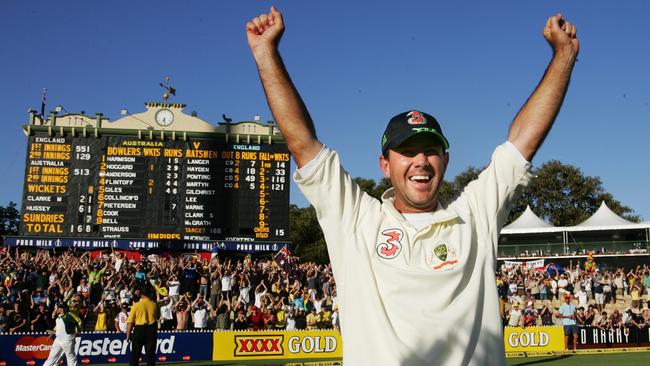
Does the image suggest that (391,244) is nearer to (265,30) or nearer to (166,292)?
(265,30)

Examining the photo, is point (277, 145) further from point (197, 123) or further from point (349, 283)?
point (349, 283)

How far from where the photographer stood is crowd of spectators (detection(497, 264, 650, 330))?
880 inches

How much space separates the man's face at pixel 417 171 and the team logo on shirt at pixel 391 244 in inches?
7.0

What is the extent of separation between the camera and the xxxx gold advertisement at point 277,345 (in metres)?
18.0

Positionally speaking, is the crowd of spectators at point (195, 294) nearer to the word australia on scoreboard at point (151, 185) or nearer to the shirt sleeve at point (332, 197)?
the word australia on scoreboard at point (151, 185)

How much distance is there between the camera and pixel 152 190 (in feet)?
80.6

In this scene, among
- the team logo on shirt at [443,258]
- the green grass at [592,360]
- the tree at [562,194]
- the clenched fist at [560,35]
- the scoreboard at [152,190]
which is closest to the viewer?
the team logo on shirt at [443,258]

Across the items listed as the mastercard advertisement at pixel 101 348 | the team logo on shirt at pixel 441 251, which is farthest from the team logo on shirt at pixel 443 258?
the mastercard advertisement at pixel 101 348

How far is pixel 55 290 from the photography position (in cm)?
2091

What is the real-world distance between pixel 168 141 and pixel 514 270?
1920 cm

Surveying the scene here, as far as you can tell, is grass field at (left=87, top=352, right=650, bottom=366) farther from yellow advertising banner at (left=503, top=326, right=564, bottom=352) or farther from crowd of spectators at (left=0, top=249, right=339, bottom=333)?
crowd of spectators at (left=0, top=249, right=339, bottom=333)

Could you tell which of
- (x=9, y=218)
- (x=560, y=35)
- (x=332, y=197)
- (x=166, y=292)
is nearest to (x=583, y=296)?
(x=166, y=292)

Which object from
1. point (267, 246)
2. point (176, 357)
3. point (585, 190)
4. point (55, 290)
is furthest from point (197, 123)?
point (585, 190)

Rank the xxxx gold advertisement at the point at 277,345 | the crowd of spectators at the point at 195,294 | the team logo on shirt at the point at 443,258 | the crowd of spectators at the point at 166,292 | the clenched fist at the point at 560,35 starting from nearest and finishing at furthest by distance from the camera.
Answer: the team logo on shirt at the point at 443,258
the clenched fist at the point at 560,35
the xxxx gold advertisement at the point at 277,345
the crowd of spectators at the point at 166,292
the crowd of spectators at the point at 195,294
